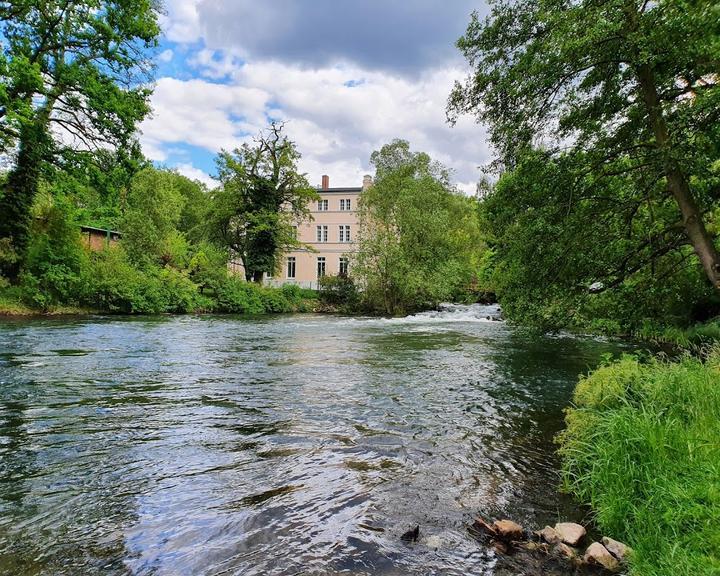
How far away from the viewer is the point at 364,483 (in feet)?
15.6

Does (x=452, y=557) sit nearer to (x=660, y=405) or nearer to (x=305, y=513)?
(x=305, y=513)

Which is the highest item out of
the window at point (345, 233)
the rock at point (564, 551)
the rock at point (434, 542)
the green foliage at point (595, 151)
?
the window at point (345, 233)

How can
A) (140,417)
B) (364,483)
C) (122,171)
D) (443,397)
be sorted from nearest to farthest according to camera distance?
(364,483), (140,417), (443,397), (122,171)

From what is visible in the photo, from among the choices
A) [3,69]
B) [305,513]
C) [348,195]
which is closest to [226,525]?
[305,513]

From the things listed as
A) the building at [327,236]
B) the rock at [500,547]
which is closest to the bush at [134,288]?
the building at [327,236]

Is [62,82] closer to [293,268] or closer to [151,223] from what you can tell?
[151,223]

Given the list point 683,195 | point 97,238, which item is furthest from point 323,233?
point 683,195

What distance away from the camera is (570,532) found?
3.65 meters

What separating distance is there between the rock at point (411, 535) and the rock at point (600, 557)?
1214 mm

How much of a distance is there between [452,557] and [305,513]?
133cm

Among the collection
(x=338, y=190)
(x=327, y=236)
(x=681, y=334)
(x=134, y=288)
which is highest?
(x=338, y=190)

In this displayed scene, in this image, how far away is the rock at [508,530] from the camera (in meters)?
3.67

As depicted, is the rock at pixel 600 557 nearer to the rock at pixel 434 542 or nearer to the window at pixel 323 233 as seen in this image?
the rock at pixel 434 542

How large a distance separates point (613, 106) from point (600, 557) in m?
9.06
